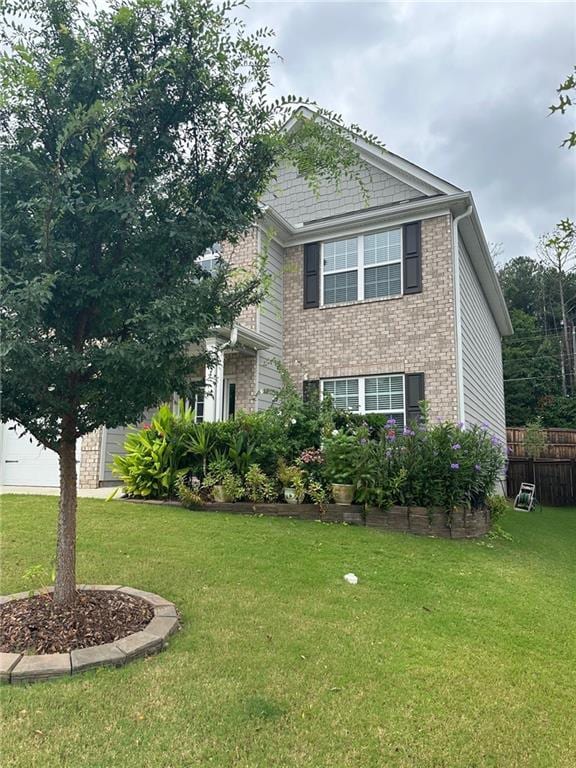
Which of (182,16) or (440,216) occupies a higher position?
(440,216)

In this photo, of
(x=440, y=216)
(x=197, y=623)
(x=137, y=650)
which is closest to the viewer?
(x=137, y=650)

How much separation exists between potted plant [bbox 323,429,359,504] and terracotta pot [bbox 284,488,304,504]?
0.48 m

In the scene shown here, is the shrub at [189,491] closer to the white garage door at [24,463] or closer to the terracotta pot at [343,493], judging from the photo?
the terracotta pot at [343,493]

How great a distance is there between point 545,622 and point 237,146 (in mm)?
4048

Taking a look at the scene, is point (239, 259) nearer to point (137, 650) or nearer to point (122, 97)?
point (122, 97)

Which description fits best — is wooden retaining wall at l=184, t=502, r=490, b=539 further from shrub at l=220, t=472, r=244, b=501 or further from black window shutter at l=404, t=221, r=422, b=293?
black window shutter at l=404, t=221, r=422, b=293

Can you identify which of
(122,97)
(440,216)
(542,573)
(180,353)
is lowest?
(542,573)

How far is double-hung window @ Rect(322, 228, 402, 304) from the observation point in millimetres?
10148

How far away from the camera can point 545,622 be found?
3592 millimetres

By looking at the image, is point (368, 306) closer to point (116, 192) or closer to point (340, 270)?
point (340, 270)

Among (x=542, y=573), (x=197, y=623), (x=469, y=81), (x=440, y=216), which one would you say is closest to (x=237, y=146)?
(x=469, y=81)

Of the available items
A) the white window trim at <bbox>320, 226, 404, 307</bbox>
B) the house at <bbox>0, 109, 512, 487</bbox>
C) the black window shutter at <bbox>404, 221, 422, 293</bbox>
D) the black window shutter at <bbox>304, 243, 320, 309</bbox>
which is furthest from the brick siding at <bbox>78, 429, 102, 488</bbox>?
the black window shutter at <bbox>404, 221, 422, 293</bbox>

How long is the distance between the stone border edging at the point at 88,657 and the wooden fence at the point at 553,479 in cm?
1273

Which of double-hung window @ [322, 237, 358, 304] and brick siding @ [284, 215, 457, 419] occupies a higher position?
double-hung window @ [322, 237, 358, 304]
